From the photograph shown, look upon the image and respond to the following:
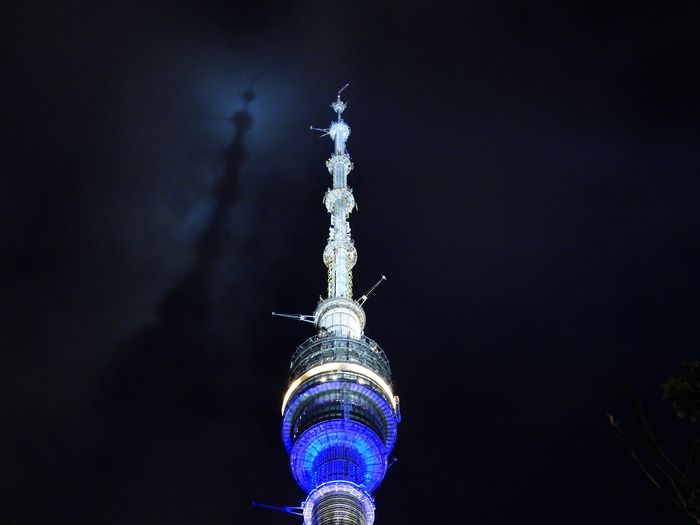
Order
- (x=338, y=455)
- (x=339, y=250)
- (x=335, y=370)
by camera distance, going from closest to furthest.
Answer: (x=338, y=455) < (x=335, y=370) < (x=339, y=250)

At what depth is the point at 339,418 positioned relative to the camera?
60406mm

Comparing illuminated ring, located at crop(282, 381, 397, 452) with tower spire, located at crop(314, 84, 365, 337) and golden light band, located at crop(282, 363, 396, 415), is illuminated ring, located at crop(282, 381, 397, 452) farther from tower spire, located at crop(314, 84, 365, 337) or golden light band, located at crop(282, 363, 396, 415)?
tower spire, located at crop(314, 84, 365, 337)

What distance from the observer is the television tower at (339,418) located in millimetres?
57375

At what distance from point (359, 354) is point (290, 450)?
9371 mm

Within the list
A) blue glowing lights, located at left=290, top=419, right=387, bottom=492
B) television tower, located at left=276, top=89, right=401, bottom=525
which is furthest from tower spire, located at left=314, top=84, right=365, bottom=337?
blue glowing lights, located at left=290, top=419, right=387, bottom=492

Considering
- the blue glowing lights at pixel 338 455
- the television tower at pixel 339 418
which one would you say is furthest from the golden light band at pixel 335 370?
the blue glowing lights at pixel 338 455

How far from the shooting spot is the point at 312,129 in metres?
91.7

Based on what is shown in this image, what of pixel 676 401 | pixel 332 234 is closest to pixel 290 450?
pixel 332 234

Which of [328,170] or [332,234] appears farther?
[328,170]

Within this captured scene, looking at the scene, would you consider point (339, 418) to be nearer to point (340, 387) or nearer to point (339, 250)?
point (340, 387)

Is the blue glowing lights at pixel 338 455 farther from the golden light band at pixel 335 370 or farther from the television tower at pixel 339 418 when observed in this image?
the golden light band at pixel 335 370

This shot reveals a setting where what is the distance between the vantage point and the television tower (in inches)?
2259

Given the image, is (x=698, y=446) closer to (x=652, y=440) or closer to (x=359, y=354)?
(x=652, y=440)

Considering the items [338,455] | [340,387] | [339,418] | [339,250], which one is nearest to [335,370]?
[340,387]
